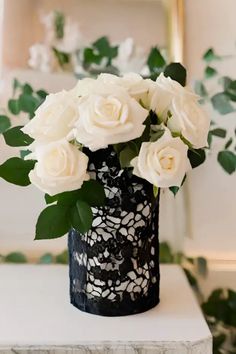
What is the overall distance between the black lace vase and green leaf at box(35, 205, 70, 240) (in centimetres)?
6

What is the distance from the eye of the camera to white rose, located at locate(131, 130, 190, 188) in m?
0.85

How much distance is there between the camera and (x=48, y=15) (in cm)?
125

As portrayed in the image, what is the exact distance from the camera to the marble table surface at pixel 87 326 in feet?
2.85

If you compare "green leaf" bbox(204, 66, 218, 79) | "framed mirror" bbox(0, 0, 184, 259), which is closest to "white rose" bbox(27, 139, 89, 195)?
"framed mirror" bbox(0, 0, 184, 259)

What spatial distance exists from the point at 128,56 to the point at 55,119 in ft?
1.44

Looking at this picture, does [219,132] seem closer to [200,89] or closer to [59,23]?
[200,89]

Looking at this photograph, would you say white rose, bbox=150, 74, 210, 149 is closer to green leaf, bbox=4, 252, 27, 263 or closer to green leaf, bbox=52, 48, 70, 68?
green leaf, bbox=52, 48, 70, 68

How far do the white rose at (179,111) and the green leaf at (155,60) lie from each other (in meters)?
0.33

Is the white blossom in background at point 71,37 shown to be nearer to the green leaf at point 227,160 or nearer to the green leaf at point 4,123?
the green leaf at point 4,123

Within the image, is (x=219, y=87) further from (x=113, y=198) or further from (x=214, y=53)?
(x=113, y=198)

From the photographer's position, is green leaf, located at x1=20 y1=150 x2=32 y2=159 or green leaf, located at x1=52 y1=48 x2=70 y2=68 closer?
green leaf, located at x1=20 y1=150 x2=32 y2=159

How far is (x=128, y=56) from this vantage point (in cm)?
126

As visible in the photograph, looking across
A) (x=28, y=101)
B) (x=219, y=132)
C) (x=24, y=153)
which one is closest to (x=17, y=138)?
(x=24, y=153)

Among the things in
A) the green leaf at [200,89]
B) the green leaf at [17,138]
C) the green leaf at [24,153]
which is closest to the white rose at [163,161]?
the green leaf at [17,138]
